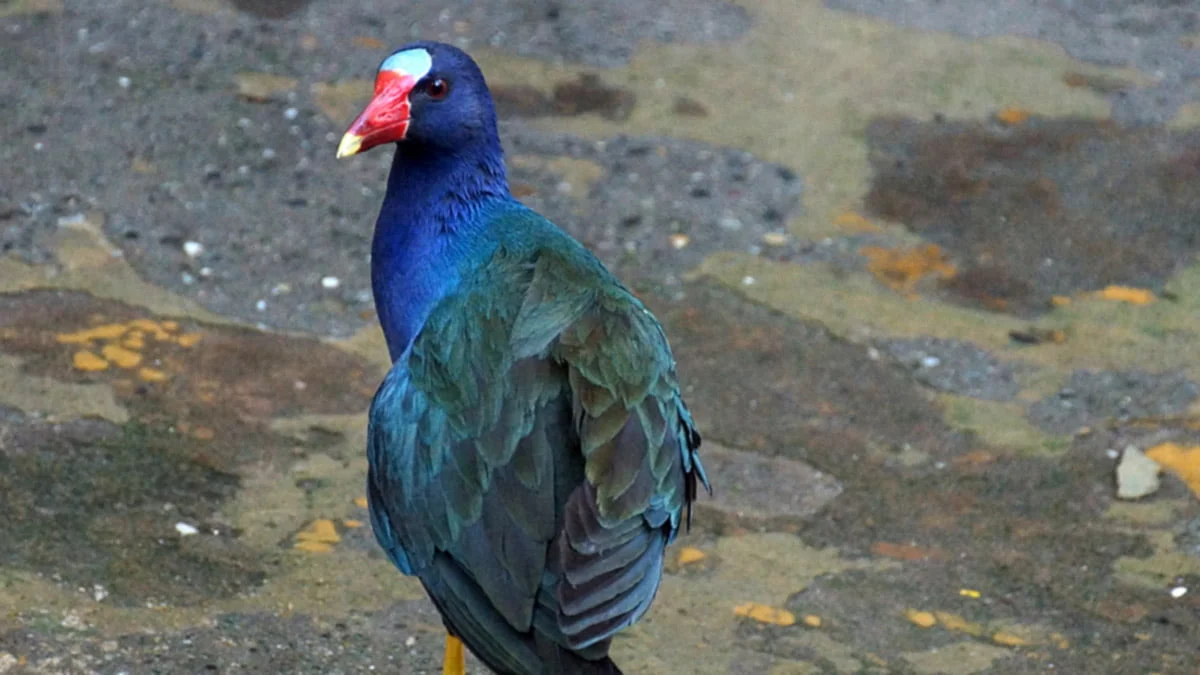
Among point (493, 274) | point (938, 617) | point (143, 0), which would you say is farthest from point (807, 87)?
point (493, 274)

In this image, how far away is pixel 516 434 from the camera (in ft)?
10.7

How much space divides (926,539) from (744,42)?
3.39 m

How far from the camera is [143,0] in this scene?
283 inches

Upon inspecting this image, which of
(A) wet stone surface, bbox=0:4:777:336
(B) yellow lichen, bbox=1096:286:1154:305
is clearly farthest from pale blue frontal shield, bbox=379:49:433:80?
(B) yellow lichen, bbox=1096:286:1154:305

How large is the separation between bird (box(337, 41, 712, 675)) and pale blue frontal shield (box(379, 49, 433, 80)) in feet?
0.03

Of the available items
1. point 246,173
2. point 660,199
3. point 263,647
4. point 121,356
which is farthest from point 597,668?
point 246,173

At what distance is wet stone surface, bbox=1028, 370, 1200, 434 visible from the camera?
526 cm

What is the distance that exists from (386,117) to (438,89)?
14cm

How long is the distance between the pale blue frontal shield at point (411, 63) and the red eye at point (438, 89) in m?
0.03

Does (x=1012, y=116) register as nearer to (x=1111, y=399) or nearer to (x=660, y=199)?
(x=660, y=199)

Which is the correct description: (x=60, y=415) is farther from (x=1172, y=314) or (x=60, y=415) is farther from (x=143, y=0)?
(x=1172, y=314)

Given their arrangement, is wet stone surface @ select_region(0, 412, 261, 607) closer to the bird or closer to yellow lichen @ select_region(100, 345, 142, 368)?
yellow lichen @ select_region(100, 345, 142, 368)

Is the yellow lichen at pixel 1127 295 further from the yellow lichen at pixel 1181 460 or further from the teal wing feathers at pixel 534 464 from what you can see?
the teal wing feathers at pixel 534 464

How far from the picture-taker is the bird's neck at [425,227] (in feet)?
12.5
